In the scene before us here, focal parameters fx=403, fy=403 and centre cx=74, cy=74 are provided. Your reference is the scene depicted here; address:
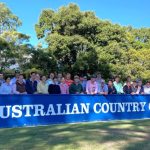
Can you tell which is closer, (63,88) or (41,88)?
(41,88)

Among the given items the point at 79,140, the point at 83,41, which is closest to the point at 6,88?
the point at 79,140

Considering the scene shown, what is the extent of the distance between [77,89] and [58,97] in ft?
5.27

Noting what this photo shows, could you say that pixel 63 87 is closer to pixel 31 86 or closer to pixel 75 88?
pixel 75 88

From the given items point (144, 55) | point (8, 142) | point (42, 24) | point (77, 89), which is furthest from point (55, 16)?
point (8, 142)

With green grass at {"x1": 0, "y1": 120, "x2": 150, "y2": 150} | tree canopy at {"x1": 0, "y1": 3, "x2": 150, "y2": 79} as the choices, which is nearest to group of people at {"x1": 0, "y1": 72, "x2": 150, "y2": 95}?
green grass at {"x1": 0, "y1": 120, "x2": 150, "y2": 150}

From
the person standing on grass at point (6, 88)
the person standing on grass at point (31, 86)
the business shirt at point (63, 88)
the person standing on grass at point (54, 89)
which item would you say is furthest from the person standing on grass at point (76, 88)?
the person standing on grass at point (6, 88)

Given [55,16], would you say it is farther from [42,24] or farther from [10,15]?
[10,15]

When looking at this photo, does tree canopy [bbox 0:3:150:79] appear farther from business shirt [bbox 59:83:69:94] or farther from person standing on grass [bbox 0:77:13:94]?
person standing on grass [bbox 0:77:13:94]

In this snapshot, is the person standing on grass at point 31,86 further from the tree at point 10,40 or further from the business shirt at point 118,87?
the tree at point 10,40

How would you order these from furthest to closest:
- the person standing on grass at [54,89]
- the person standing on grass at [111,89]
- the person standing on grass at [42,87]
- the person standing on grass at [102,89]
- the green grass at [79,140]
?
the person standing on grass at [111,89] < the person standing on grass at [102,89] < the person standing on grass at [54,89] < the person standing on grass at [42,87] < the green grass at [79,140]

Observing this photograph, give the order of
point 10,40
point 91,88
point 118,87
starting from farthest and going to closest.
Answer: point 10,40 < point 118,87 < point 91,88

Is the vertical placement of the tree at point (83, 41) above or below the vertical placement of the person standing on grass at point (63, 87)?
above

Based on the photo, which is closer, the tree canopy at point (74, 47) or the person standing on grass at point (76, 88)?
the person standing on grass at point (76, 88)

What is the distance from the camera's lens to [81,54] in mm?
37906
